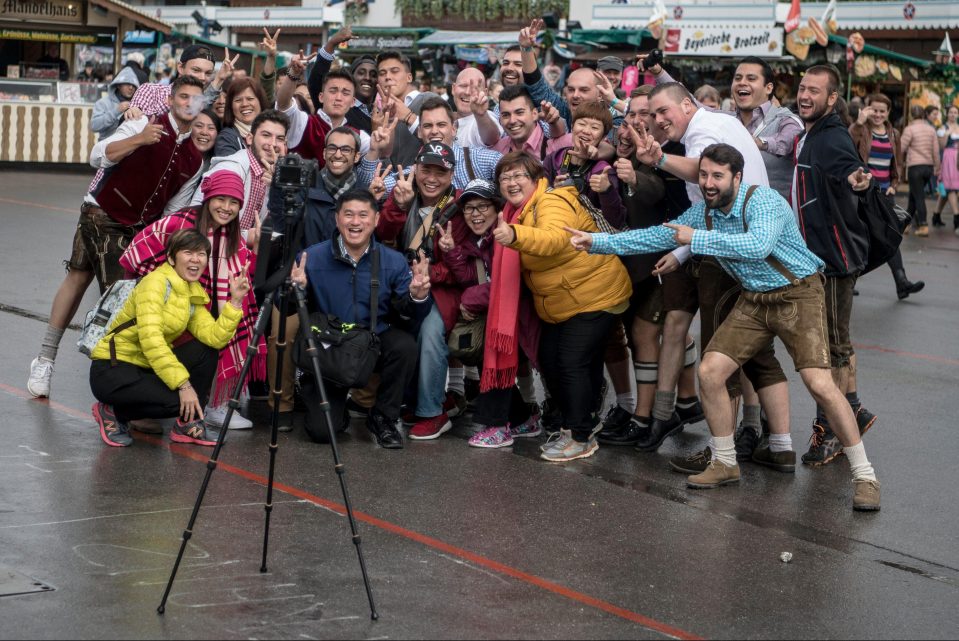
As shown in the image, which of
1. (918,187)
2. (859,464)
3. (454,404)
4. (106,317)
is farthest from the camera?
(918,187)

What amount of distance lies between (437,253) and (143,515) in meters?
2.53

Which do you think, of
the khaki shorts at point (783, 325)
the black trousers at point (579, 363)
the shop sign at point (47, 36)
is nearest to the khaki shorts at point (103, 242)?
the black trousers at point (579, 363)

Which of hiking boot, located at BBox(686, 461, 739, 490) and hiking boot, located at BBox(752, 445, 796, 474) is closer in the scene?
hiking boot, located at BBox(686, 461, 739, 490)

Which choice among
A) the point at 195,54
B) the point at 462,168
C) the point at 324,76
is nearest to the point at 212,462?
the point at 462,168

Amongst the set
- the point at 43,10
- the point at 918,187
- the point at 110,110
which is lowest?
the point at 918,187

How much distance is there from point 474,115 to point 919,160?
12872 mm

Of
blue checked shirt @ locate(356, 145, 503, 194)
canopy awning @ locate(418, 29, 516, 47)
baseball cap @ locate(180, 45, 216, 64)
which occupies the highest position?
canopy awning @ locate(418, 29, 516, 47)

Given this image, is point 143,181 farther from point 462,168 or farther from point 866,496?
point 866,496

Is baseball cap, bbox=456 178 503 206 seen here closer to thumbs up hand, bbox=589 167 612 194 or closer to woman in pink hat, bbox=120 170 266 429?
thumbs up hand, bbox=589 167 612 194

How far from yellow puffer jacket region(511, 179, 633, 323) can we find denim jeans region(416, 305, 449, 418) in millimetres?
610

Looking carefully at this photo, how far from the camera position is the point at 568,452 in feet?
22.6

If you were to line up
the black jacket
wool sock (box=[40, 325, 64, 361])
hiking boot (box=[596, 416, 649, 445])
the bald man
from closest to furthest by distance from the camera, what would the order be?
1. the black jacket
2. hiking boot (box=[596, 416, 649, 445])
3. wool sock (box=[40, 325, 64, 361])
4. the bald man

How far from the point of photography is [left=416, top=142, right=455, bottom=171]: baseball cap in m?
7.41

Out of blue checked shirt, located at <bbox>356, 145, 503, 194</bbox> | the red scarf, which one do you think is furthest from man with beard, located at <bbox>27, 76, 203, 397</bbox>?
the red scarf
